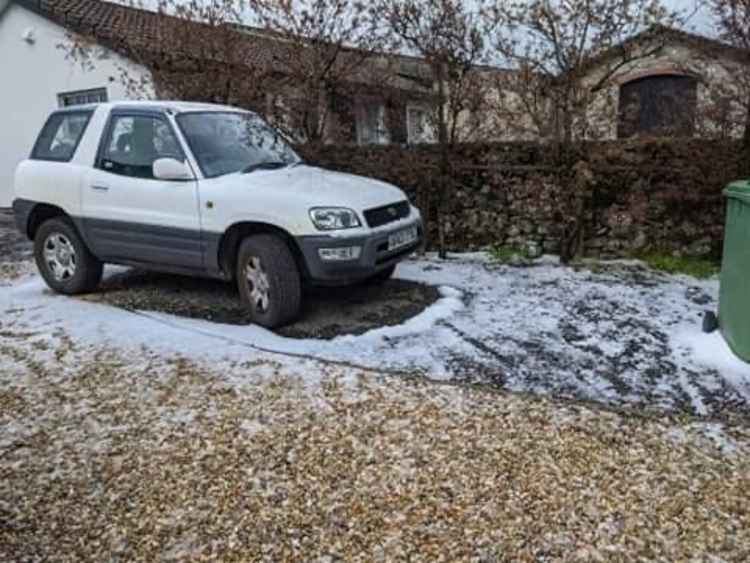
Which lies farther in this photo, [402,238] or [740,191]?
[402,238]

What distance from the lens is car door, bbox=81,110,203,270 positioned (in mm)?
5281

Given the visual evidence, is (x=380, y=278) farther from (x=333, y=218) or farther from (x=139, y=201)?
(x=139, y=201)

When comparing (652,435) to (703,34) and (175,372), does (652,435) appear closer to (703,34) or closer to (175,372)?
(175,372)

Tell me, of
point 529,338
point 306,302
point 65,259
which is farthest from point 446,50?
point 65,259

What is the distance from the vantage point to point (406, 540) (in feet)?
8.29

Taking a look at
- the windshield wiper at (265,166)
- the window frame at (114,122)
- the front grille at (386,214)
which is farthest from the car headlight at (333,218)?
the window frame at (114,122)

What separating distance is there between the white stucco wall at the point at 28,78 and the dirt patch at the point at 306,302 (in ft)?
22.4

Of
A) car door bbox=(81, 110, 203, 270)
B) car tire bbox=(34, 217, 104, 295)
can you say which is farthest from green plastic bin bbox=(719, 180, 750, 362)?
car tire bbox=(34, 217, 104, 295)

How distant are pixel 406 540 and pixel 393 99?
6.12 metres

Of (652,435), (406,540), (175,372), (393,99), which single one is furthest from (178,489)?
(393,99)

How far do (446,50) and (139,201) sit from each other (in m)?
3.81

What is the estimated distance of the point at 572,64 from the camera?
264 inches

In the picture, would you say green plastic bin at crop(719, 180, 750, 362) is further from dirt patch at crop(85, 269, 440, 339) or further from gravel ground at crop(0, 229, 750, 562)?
dirt patch at crop(85, 269, 440, 339)

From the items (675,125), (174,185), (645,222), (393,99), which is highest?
(393,99)
